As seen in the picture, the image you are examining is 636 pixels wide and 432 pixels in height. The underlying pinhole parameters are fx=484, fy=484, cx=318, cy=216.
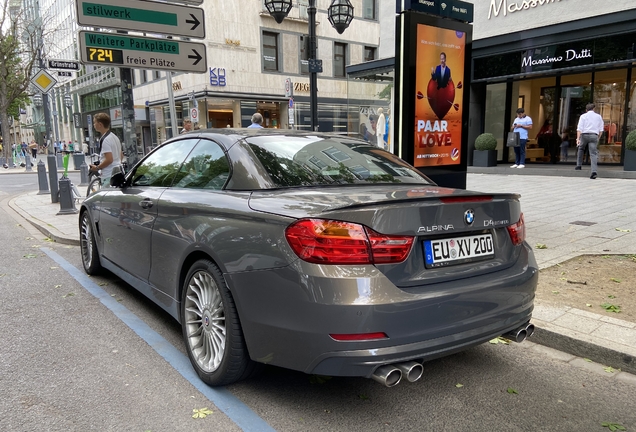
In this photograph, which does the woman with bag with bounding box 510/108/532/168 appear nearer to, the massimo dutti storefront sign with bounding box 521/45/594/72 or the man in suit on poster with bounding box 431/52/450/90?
the massimo dutti storefront sign with bounding box 521/45/594/72

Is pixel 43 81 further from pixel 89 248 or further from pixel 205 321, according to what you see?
pixel 205 321

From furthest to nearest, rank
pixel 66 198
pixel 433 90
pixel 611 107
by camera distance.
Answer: pixel 611 107 < pixel 66 198 < pixel 433 90

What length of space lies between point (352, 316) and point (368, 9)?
124 feet

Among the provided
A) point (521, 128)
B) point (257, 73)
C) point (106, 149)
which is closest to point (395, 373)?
point (106, 149)

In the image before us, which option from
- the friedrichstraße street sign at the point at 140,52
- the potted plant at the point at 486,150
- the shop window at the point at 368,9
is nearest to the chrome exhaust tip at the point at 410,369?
the friedrichstraße street sign at the point at 140,52

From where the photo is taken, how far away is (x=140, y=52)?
7.14 metres

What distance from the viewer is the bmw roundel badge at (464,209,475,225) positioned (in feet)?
8.66

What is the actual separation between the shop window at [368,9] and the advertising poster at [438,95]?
32404 mm

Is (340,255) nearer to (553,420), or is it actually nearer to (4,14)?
(553,420)

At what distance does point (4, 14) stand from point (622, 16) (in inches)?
1255

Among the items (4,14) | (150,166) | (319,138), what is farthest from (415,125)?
(4,14)

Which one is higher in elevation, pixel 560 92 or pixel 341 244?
pixel 560 92

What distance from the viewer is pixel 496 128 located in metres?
18.2

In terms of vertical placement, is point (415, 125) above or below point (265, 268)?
above
